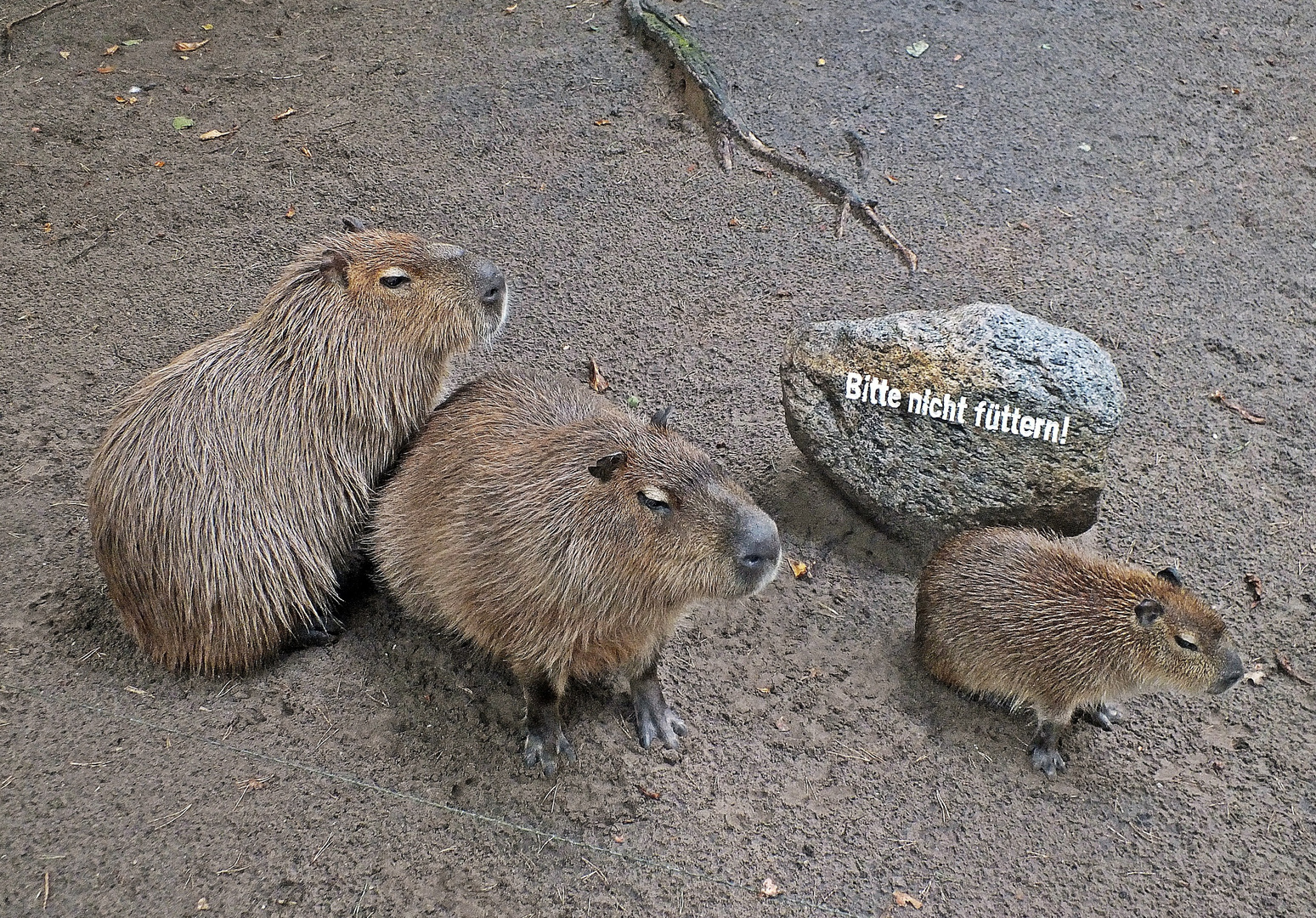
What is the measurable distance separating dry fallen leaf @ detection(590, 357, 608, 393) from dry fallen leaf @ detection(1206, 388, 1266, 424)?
2.96 metres

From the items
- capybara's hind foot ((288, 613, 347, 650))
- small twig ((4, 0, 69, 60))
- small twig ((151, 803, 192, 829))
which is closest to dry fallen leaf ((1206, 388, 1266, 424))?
capybara's hind foot ((288, 613, 347, 650))

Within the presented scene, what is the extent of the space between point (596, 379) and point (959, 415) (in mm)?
1745

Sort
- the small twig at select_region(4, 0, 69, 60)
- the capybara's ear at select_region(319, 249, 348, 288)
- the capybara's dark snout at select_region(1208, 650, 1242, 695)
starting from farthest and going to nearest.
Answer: the small twig at select_region(4, 0, 69, 60) → the capybara's ear at select_region(319, 249, 348, 288) → the capybara's dark snout at select_region(1208, 650, 1242, 695)

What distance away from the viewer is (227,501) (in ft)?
11.0

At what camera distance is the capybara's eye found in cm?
299

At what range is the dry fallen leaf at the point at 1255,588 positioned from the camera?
399cm

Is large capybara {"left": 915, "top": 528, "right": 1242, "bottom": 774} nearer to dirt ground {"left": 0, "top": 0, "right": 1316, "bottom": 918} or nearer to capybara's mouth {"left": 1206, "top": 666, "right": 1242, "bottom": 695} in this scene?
capybara's mouth {"left": 1206, "top": 666, "right": 1242, "bottom": 695}

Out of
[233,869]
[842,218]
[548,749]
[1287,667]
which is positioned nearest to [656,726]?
[548,749]

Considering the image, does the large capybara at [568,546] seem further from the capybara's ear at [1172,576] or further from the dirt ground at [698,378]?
the capybara's ear at [1172,576]

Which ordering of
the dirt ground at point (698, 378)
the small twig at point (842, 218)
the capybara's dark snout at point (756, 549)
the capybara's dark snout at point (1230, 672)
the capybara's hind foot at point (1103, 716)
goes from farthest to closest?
the small twig at point (842, 218) < the capybara's hind foot at point (1103, 716) < the capybara's dark snout at point (1230, 672) < the dirt ground at point (698, 378) < the capybara's dark snout at point (756, 549)

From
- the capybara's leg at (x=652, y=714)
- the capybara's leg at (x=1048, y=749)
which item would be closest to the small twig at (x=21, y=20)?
the capybara's leg at (x=652, y=714)

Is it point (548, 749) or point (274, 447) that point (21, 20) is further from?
point (548, 749)

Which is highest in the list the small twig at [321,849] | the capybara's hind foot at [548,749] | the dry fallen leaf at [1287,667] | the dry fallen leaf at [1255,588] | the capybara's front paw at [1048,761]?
the dry fallen leaf at [1255,588]

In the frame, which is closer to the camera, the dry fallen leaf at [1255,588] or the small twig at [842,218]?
the dry fallen leaf at [1255,588]
